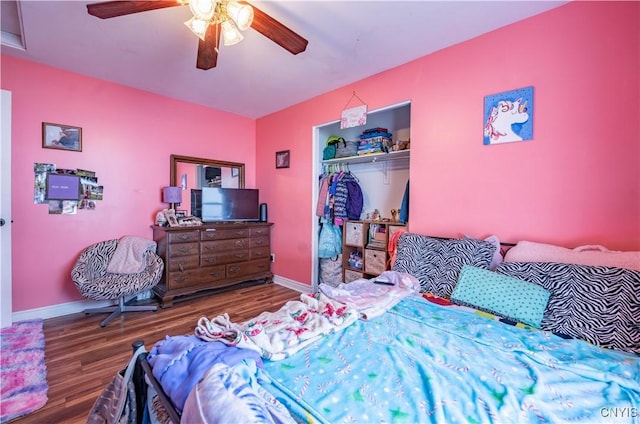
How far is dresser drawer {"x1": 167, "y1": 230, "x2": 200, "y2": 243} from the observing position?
3.12m

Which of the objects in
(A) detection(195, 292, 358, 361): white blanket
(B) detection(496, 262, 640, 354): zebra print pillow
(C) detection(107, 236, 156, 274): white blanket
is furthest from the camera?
(C) detection(107, 236, 156, 274): white blanket

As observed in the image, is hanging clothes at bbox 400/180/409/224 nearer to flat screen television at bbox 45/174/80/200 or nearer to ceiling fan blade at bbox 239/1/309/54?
ceiling fan blade at bbox 239/1/309/54

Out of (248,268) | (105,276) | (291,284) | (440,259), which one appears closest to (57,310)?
(105,276)

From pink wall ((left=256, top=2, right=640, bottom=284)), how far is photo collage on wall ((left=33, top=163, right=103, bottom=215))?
10.4 ft

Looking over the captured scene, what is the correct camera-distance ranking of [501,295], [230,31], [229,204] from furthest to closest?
1. [229,204]
2. [230,31]
3. [501,295]

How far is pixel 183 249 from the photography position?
10.5 feet

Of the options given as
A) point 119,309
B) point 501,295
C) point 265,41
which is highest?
point 265,41

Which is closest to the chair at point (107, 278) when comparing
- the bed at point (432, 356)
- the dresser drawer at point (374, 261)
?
the bed at point (432, 356)

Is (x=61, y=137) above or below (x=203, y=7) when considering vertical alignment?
below

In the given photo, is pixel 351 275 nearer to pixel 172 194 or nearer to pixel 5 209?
pixel 172 194

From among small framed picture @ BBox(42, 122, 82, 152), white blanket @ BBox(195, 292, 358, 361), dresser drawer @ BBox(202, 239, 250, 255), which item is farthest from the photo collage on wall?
white blanket @ BBox(195, 292, 358, 361)

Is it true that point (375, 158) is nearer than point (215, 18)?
No

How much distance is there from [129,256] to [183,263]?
532 millimetres

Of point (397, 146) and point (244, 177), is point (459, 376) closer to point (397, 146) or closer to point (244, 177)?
point (397, 146)
